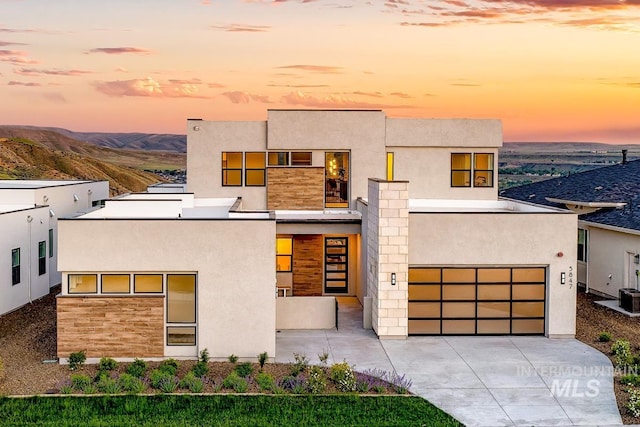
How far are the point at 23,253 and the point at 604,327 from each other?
18.4 metres

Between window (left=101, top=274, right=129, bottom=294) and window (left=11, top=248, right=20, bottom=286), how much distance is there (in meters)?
7.82

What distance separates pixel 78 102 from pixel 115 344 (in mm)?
56087

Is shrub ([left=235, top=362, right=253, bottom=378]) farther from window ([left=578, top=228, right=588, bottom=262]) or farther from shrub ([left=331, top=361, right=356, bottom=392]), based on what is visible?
window ([left=578, top=228, right=588, bottom=262])

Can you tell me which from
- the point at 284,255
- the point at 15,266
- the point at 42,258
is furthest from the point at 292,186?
the point at 15,266

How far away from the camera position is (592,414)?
47.9ft

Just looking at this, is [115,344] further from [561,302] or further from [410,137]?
[410,137]

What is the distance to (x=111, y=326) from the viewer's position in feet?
58.7

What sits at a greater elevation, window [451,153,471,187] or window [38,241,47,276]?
window [451,153,471,187]

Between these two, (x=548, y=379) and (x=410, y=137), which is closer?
(x=548, y=379)

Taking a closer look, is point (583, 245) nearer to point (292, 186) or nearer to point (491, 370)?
point (292, 186)

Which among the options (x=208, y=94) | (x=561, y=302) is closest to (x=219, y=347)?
(x=561, y=302)

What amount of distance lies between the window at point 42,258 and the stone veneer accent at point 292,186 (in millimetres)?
8100

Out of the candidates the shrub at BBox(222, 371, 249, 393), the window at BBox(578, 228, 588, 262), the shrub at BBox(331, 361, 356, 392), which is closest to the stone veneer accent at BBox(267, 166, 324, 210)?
the window at BBox(578, 228, 588, 262)

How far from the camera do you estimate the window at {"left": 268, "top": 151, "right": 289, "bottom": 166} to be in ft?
92.2
